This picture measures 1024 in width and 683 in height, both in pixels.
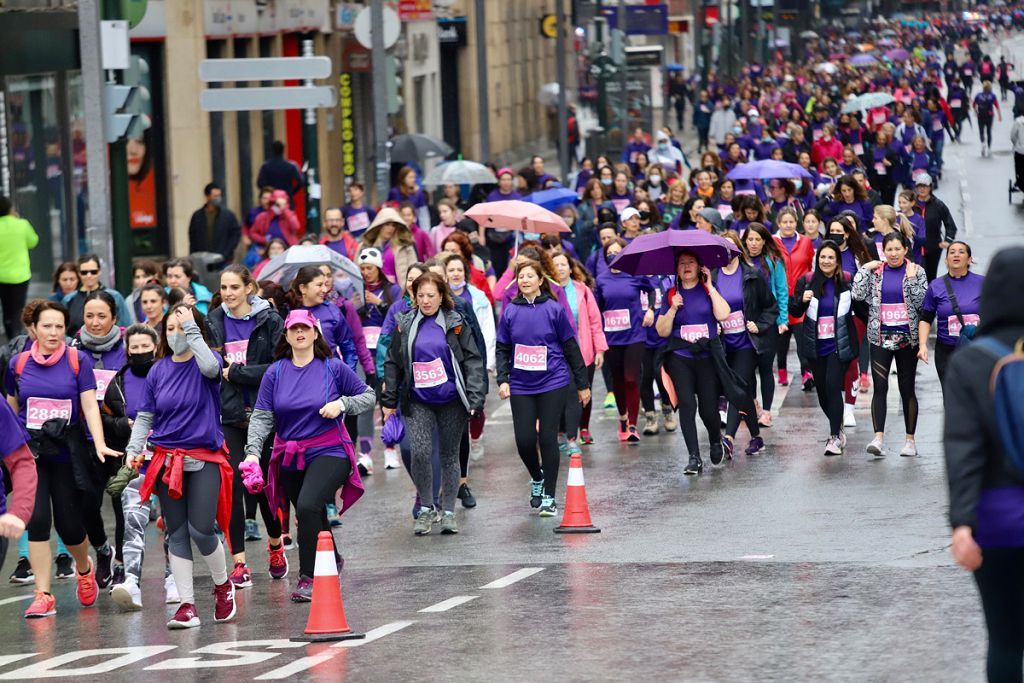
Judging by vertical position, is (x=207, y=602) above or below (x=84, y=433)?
below

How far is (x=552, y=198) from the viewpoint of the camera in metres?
22.6

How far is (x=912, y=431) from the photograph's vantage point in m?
15.0

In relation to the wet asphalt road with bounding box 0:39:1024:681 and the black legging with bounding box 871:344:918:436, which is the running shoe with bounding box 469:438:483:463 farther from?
the black legging with bounding box 871:344:918:436

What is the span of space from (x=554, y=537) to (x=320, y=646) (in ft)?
10.6

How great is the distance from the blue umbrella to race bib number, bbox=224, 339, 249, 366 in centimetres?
1045

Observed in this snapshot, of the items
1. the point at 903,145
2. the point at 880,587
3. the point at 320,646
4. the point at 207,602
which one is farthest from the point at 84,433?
the point at 903,145

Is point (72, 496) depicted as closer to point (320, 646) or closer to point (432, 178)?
point (320, 646)

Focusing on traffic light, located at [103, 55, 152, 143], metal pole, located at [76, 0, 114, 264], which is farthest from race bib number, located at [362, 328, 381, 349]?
traffic light, located at [103, 55, 152, 143]

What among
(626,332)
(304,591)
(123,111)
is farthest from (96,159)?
(304,591)

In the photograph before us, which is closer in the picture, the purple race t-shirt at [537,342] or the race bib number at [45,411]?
the race bib number at [45,411]

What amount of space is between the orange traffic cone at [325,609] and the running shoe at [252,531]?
381 cm

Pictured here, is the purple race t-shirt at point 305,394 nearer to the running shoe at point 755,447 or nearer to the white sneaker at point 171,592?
the white sneaker at point 171,592

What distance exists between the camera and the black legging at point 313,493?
1069 cm

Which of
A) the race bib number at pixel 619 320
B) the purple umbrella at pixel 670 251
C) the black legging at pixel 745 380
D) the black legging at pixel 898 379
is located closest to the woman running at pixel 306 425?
the purple umbrella at pixel 670 251
